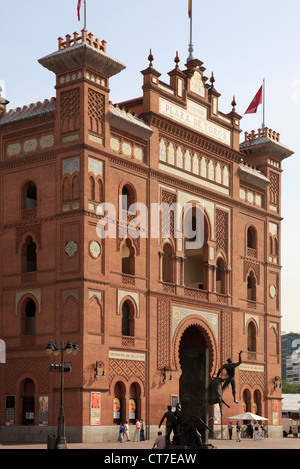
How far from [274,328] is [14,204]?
22533 mm

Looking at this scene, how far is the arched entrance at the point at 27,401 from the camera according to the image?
4622cm

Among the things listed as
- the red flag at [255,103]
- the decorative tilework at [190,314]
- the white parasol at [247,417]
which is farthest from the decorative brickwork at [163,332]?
the red flag at [255,103]

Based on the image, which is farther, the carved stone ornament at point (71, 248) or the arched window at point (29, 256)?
the arched window at point (29, 256)

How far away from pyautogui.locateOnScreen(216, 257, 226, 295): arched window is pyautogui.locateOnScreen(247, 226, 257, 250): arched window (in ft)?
14.4

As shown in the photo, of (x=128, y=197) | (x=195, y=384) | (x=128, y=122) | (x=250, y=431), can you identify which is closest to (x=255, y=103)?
(x=128, y=122)

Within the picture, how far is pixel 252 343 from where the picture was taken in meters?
60.6

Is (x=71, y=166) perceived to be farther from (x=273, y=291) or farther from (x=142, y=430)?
(x=273, y=291)

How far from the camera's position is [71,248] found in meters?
45.9

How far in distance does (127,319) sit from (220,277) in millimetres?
10835

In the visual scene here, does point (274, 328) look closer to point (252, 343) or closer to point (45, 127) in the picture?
point (252, 343)

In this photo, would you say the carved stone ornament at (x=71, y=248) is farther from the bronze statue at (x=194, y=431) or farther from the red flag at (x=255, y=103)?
the red flag at (x=255, y=103)

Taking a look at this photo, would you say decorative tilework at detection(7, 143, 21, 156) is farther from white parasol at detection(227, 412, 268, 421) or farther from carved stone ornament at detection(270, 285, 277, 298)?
carved stone ornament at detection(270, 285, 277, 298)

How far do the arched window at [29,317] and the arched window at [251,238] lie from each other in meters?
18.9

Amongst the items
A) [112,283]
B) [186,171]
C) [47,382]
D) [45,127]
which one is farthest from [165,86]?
[47,382]
